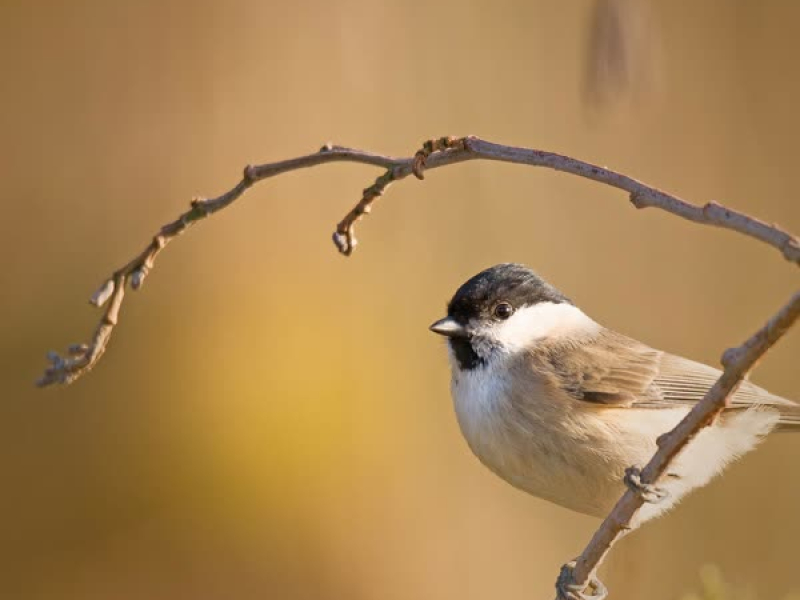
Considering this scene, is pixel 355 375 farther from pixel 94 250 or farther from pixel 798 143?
pixel 798 143

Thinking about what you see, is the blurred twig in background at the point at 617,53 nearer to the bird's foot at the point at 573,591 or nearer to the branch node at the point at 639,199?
the branch node at the point at 639,199

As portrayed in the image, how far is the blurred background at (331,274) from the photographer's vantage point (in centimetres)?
320

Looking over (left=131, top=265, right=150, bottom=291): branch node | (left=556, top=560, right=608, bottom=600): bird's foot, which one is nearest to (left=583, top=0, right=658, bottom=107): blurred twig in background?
(left=131, top=265, right=150, bottom=291): branch node

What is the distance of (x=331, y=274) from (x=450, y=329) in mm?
1174

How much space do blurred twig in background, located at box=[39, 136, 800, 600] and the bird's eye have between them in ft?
3.25

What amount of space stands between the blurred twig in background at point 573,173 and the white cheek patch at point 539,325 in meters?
0.95

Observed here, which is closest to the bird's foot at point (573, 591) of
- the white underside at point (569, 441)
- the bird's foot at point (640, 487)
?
the white underside at point (569, 441)

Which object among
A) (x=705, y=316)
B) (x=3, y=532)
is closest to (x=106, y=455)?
(x=3, y=532)

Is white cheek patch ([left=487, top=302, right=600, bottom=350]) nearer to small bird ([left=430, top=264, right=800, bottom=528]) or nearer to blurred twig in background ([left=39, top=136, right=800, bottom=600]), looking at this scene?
small bird ([left=430, top=264, right=800, bottom=528])

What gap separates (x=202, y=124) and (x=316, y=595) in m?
1.71

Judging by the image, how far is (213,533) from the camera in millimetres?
3174

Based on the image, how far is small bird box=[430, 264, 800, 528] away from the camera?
2.27m

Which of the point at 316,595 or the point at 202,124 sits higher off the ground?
the point at 202,124

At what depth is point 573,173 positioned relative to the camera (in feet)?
4.11
